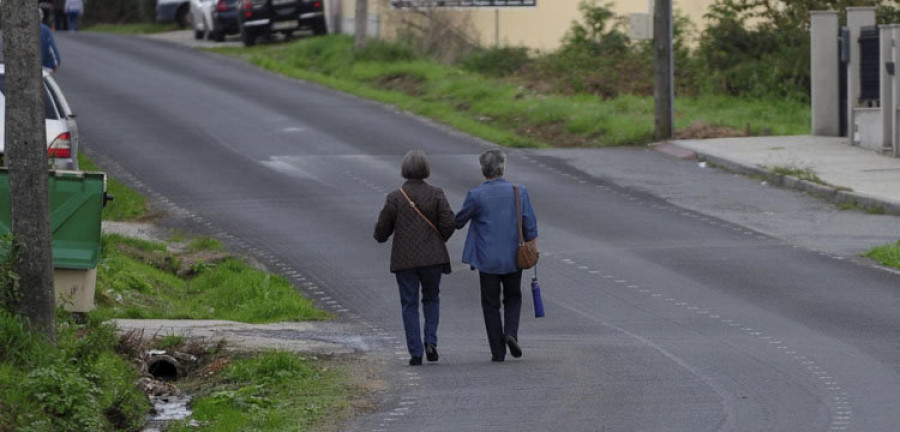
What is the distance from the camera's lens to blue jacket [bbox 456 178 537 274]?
451 inches

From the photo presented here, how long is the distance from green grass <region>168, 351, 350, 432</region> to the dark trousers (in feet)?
3.76

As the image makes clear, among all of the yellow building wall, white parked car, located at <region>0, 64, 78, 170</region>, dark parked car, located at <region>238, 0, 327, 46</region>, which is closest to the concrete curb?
white parked car, located at <region>0, 64, 78, 170</region>

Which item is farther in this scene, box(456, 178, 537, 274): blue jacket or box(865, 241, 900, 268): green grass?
box(865, 241, 900, 268): green grass

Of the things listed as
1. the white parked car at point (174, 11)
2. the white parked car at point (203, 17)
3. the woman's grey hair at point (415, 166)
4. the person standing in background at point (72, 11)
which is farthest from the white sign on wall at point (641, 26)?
the person standing in background at point (72, 11)

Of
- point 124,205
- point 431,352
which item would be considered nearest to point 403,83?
point 124,205

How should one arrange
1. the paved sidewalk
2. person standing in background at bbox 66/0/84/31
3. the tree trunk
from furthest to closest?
person standing in background at bbox 66/0/84/31 < the paved sidewalk < the tree trunk

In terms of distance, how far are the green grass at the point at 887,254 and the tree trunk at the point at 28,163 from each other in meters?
8.51

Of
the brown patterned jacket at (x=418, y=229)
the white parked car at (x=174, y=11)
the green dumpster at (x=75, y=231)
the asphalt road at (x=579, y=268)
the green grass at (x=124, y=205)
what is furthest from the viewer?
the white parked car at (x=174, y=11)

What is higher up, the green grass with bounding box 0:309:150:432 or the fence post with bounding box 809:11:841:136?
the fence post with bounding box 809:11:841:136

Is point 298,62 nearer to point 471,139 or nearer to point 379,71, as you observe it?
point 379,71

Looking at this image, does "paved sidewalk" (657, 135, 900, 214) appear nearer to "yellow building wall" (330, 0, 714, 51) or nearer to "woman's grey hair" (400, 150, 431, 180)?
"woman's grey hair" (400, 150, 431, 180)

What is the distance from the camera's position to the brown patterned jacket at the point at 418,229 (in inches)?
449

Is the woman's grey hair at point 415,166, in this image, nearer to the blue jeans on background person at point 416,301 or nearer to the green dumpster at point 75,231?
the blue jeans on background person at point 416,301

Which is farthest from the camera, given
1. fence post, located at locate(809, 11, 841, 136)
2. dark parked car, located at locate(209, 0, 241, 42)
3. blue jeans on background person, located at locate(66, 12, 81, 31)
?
blue jeans on background person, located at locate(66, 12, 81, 31)
